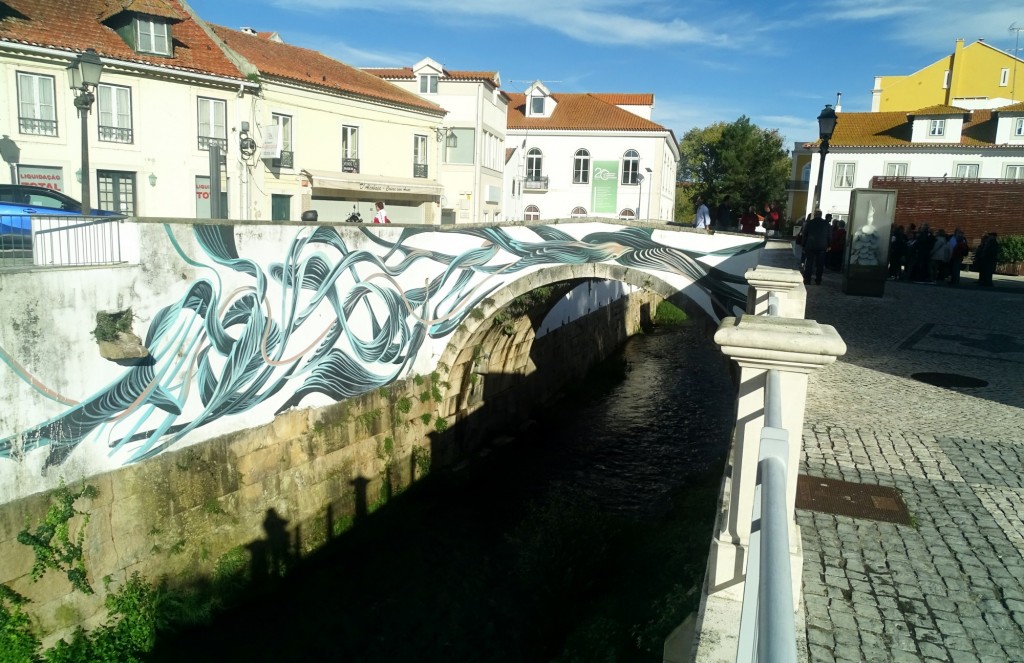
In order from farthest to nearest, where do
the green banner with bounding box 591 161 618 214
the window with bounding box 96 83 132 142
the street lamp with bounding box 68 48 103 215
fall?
the green banner with bounding box 591 161 618 214
the window with bounding box 96 83 132 142
the street lamp with bounding box 68 48 103 215

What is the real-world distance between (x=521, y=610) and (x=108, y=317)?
221 inches

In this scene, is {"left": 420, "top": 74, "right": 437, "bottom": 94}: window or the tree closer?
{"left": 420, "top": 74, "right": 437, "bottom": 94}: window

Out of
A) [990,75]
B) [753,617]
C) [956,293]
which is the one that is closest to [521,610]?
[753,617]

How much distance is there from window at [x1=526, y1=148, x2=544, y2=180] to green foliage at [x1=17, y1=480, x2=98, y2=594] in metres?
29.1

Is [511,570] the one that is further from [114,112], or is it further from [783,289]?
[114,112]

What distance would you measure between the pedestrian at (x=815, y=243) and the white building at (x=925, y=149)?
16165mm

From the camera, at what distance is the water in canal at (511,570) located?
7.84m

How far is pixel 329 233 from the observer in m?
10.4

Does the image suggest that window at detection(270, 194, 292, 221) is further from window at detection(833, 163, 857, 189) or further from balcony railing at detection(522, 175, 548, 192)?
window at detection(833, 163, 857, 189)

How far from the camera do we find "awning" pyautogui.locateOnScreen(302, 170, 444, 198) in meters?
21.2

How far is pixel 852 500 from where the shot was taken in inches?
187

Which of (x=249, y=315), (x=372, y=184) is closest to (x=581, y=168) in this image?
(x=372, y=184)

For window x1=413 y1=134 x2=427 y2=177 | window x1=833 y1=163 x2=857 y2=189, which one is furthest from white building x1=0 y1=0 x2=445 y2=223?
window x1=833 y1=163 x2=857 y2=189

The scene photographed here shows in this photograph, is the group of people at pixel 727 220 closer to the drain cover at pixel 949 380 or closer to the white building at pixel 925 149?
the drain cover at pixel 949 380
